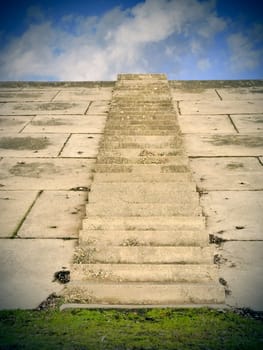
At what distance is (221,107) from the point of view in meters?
7.24

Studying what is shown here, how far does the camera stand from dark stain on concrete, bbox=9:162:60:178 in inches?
183

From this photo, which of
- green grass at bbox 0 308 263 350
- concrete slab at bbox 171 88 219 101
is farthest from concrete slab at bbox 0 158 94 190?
concrete slab at bbox 171 88 219 101

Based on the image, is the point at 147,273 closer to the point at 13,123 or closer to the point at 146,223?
the point at 146,223

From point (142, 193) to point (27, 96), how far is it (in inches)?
233

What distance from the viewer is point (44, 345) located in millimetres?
1883

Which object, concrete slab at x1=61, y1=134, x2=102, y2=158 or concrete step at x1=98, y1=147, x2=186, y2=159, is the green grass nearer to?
concrete step at x1=98, y1=147, x2=186, y2=159

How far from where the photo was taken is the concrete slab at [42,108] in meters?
7.17

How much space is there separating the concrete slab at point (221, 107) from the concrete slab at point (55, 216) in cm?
370

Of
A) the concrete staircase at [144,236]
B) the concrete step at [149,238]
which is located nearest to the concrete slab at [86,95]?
the concrete staircase at [144,236]

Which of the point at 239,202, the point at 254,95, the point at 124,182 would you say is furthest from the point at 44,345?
the point at 254,95

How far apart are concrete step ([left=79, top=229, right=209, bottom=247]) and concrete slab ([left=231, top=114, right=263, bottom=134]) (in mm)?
3344

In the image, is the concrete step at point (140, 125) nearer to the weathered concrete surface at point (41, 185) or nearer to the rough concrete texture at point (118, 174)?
the rough concrete texture at point (118, 174)

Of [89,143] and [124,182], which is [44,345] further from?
[89,143]

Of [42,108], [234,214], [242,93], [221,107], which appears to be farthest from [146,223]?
[242,93]
